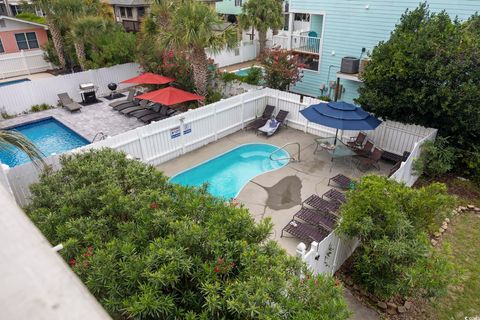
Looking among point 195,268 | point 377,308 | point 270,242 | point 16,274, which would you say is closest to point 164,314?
point 195,268

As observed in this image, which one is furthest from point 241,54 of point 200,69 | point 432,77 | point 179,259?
point 179,259

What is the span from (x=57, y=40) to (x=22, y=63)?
367cm

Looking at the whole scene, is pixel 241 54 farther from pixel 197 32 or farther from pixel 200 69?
pixel 197 32

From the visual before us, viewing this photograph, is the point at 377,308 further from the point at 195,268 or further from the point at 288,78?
the point at 288,78

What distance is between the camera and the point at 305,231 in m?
9.12

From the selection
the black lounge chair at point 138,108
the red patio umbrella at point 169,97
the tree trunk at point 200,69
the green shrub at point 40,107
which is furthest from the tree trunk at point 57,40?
the tree trunk at point 200,69

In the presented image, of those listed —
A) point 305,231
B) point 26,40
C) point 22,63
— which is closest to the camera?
point 305,231

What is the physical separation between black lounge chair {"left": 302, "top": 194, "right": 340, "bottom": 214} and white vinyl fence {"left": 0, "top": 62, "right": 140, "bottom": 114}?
52.5ft

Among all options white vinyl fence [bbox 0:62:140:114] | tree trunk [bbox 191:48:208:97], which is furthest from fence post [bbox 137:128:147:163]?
white vinyl fence [bbox 0:62:140:114]

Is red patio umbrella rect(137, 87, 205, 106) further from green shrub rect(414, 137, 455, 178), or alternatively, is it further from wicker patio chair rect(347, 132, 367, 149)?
green shrub rect(414, 137, 455, 178)

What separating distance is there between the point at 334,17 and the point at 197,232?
1646cm

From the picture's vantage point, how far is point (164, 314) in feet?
12.3

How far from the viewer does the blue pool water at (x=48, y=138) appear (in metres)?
14.3

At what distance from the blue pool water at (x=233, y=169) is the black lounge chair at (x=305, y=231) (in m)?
2.99
